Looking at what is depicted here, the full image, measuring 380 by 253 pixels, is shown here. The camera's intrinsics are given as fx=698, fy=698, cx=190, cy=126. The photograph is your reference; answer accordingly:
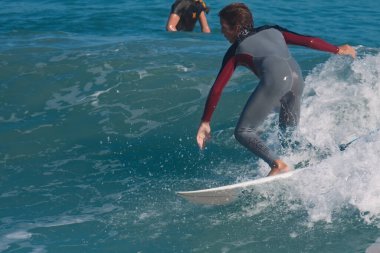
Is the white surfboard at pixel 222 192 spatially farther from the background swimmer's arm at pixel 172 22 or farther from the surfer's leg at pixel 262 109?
the background swimmer's arm at pixel 172 22

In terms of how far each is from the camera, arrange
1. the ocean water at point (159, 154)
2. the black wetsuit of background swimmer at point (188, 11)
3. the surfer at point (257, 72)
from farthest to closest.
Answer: the black wetsuit of background swimmer at point (188, 11) → the surfer at point (257, 72) → the ocean water at point (159, 154)

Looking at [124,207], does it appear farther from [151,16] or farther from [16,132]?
[151,16]

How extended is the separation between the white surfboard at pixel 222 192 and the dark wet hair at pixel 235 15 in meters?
1.36

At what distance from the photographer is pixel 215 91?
6035mm

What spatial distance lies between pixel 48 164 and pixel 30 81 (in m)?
2.79

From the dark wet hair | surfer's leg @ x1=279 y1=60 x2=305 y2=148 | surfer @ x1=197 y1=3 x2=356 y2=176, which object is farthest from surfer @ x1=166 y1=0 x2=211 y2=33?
the dark wet hair

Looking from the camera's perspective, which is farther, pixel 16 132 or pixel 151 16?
pixel 151 16

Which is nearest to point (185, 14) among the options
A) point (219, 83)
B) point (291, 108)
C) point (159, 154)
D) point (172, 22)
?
point (172, 22)

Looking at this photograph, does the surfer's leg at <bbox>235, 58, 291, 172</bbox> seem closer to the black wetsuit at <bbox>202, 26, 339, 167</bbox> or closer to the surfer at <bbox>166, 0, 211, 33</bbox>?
the black wetsuit at <bbox>202, 26, 339, 167</bbox>

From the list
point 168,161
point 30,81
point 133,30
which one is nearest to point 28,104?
point 30,81

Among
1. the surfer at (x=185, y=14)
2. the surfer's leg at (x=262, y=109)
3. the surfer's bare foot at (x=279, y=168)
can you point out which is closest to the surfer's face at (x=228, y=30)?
the surfer's leg at (x=262, y=109)

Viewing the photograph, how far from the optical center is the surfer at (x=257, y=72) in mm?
6074

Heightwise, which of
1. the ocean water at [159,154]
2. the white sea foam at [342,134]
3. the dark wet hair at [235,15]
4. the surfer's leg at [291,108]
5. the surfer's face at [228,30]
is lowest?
the ocean water at [159,154]

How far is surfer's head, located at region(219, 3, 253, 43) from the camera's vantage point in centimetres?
604
